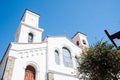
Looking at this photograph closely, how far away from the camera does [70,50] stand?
22453mm

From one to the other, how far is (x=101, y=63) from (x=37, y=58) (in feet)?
26.5

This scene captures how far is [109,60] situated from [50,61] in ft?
25.7

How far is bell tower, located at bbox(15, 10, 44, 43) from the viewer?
21741 mm

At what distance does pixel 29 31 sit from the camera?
23.1 metres

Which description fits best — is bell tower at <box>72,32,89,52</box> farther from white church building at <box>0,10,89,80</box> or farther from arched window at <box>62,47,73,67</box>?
arched window at <box>62,47,73,67</box>

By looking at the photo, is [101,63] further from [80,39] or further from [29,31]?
[80,39]

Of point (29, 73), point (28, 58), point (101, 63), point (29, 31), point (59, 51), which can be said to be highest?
point (29, 31)

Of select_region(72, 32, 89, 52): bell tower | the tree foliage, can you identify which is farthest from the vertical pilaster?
select_region(72, 32, 89, 52): bell tower

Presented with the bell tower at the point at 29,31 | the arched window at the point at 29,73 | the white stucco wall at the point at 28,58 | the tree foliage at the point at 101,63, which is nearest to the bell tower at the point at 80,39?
the bell tower at the point at 29,31

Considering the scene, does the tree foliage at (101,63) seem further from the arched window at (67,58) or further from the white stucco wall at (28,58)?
the arched window at (67,58)

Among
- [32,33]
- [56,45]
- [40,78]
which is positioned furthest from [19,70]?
[32,33]

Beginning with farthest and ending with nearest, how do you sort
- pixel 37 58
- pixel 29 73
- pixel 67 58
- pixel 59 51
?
pixel 67 58, pixel 59 51, pixel 37 58, pixel 29 73

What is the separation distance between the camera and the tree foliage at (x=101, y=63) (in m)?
12.8

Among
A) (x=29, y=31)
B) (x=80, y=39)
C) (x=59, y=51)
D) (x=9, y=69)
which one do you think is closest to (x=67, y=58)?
(x=59, y=51)
